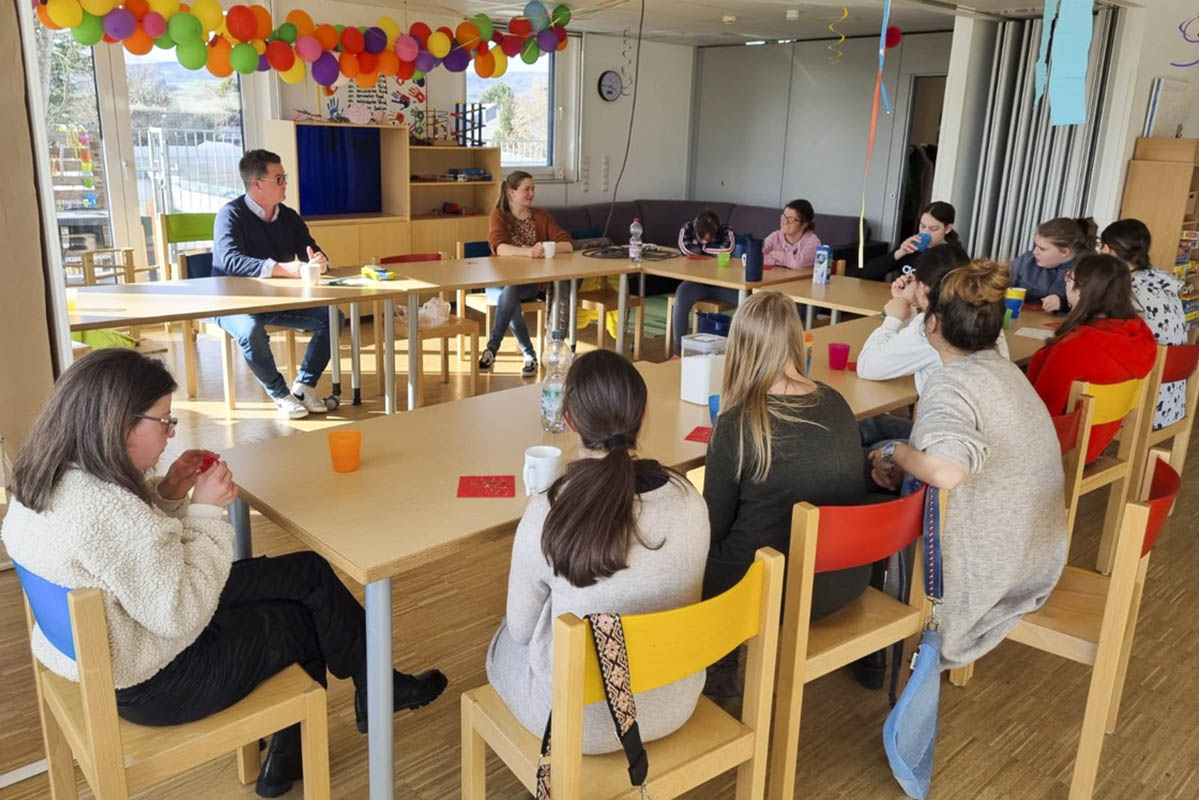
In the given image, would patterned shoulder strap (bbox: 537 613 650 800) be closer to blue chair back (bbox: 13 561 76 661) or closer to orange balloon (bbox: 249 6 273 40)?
blue chair back (bbox: 13 561 76 661)

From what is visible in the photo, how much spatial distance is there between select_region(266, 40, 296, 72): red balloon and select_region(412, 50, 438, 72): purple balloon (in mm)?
848

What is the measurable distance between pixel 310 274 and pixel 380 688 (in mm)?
2840

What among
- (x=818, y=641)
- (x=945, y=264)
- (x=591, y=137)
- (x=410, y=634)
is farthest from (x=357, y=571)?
(x=591, y=137)

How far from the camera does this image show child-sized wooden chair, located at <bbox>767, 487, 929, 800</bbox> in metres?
1.85

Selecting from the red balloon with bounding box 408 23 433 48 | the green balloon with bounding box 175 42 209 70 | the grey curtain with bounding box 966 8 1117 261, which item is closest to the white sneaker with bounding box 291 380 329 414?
the green balloon with bounding box 175 42 209 70

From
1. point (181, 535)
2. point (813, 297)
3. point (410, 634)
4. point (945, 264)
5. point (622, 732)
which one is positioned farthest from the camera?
point (813, 297)

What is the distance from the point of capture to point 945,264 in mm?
3105

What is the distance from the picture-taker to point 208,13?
5059mm

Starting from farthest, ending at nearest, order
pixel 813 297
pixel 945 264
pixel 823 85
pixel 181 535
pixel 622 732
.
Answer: pixel 823 85, pixel 813 297, pixel 945 264, pixel 181 535, pixel 622 732

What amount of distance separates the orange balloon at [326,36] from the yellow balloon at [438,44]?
0.63m

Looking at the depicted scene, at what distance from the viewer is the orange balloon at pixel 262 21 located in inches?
212

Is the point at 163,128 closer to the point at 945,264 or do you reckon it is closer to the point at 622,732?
the point at 945,264

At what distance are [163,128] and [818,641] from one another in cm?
606

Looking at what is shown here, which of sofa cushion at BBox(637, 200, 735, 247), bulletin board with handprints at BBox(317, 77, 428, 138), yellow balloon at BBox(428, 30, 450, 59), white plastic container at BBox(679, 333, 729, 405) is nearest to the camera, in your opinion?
white plastic container at BBox(679, 333, 729, 405)
